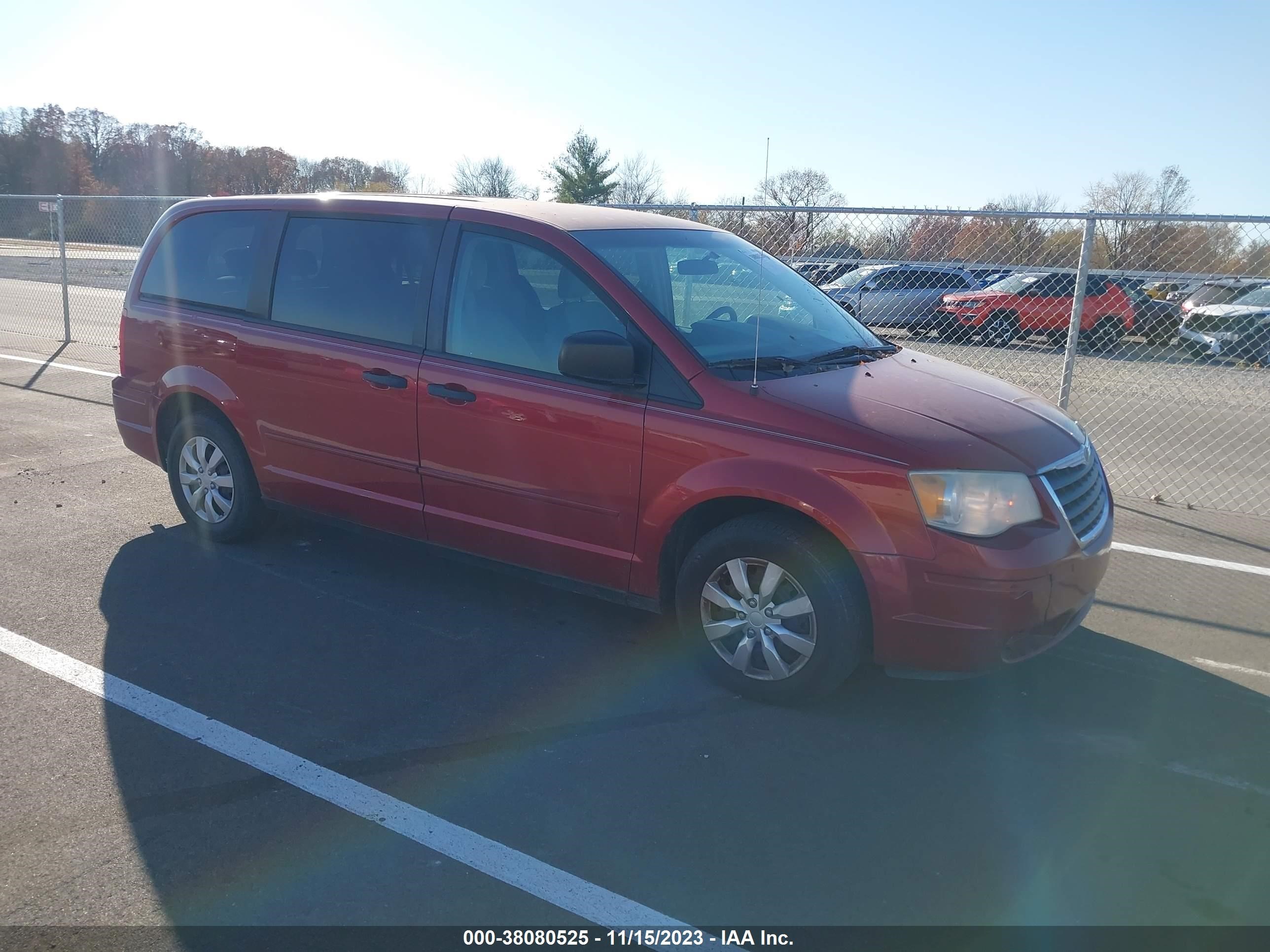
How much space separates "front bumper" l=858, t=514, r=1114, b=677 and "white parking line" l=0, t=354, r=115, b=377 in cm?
990

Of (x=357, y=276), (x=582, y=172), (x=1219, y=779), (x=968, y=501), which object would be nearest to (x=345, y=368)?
(x=357, y=276)

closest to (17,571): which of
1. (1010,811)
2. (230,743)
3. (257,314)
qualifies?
(257,314)

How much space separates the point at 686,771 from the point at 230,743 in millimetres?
1662

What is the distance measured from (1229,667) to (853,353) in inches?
87.2

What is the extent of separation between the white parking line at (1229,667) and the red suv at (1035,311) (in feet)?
12.3

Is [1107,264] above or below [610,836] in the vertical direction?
above

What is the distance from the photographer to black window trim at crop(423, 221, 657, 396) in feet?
13.9

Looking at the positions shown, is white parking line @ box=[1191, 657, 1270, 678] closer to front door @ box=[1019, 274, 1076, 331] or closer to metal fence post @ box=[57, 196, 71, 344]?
front door @ box=[1019, 274, 1076, 331]

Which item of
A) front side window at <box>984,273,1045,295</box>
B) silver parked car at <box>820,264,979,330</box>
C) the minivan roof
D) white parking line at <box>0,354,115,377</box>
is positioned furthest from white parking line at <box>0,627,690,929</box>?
white parking line at <box>0,354,115,377</box>

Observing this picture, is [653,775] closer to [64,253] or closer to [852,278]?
[852,278]

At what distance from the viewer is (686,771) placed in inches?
143

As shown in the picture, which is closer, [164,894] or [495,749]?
[164,894]

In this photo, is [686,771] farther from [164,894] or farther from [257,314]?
[257,314]

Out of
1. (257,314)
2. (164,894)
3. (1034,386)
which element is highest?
(257,314)
